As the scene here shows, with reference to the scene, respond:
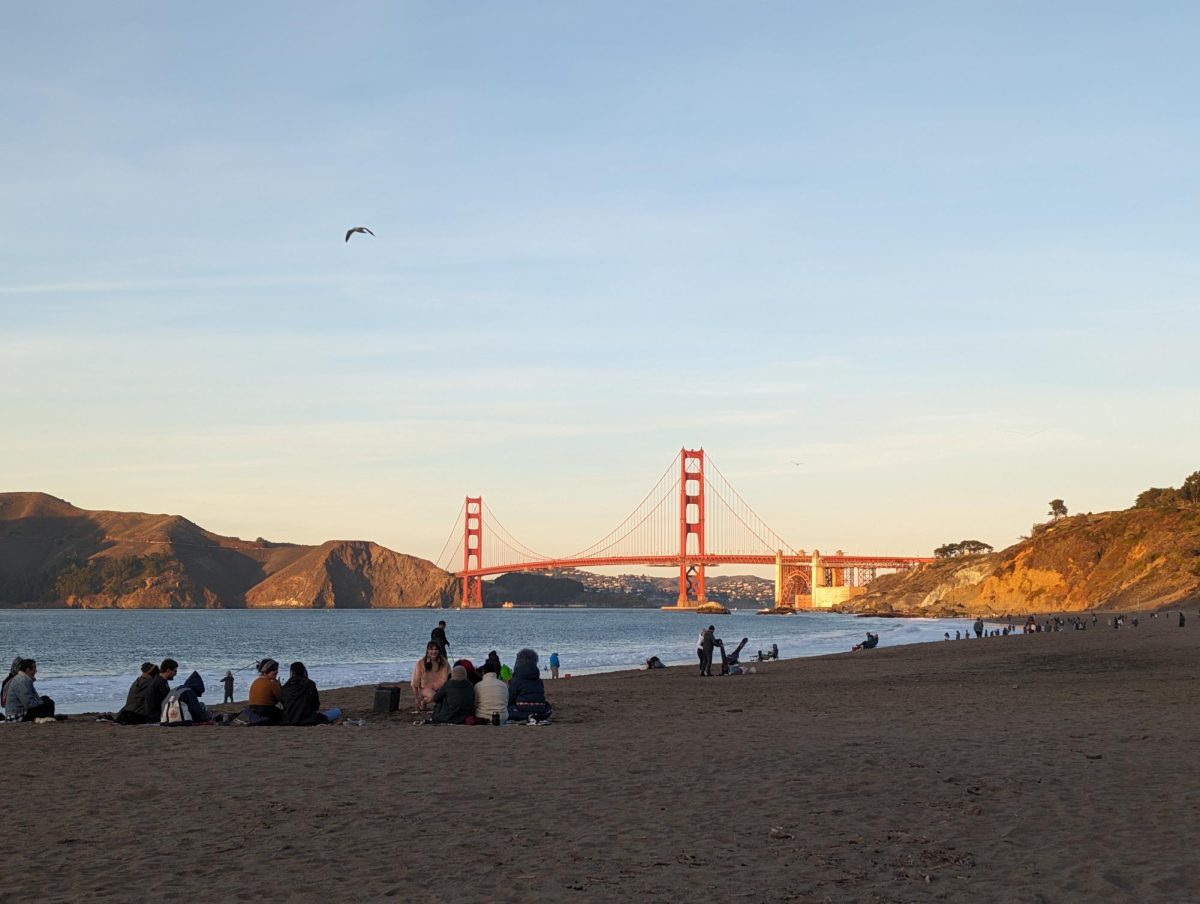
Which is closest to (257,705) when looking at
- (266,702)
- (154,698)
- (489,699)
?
(266,702)

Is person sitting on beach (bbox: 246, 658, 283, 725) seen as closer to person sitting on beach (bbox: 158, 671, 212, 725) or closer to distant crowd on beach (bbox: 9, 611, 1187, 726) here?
distant crowd on beach (bbox: 9, 611, 1187, 726)

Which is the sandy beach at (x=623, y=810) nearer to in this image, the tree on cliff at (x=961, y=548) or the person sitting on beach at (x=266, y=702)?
the person sitting on beach at (x=266, y=702)

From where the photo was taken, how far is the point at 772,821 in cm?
683

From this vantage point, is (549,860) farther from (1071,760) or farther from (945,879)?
(1071,760)

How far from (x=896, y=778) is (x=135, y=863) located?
4.72 metres

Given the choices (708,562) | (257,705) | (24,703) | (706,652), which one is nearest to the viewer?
(257,705)

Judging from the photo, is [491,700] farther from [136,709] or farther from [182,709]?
[136,709]

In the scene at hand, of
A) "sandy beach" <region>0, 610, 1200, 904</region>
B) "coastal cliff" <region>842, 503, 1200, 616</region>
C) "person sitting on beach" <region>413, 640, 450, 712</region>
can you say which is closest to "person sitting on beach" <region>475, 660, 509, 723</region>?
"sandy beach" <region>0, 610, 1200, 904</region>

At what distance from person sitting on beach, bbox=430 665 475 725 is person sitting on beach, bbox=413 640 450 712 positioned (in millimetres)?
710

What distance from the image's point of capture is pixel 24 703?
12.9 m

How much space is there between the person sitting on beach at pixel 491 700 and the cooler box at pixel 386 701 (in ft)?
6.22

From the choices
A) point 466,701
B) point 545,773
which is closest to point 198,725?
point 466,701

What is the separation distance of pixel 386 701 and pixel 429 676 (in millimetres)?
741

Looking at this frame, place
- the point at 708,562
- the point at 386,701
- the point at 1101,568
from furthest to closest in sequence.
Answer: the point at 708,562 → the point at 1101,568 → the point at 386,701
